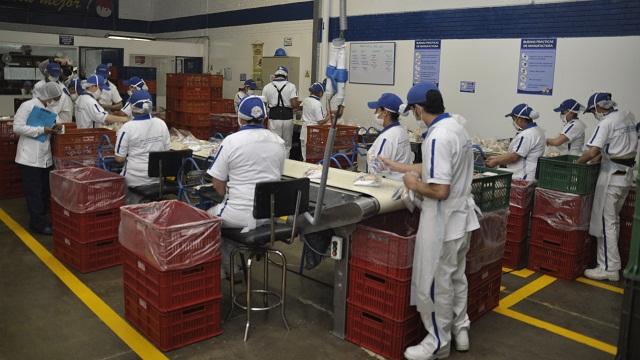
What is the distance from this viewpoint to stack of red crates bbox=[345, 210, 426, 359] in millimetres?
3434

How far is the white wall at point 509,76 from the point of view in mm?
6529

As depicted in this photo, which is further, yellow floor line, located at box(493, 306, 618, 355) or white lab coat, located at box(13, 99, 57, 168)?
white lab coat, located at box(13, 99, 57, 168)

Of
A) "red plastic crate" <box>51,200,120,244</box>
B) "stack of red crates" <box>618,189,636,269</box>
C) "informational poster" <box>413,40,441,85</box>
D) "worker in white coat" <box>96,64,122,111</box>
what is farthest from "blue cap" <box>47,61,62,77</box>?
"stack of red crates" <box>618,189,636,269</box>

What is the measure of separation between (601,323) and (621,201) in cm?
145

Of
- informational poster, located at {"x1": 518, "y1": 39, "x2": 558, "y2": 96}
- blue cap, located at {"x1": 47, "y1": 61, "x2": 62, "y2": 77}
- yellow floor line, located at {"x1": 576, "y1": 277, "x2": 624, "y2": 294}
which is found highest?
informational poster, located at {"x1": 518, "y1": 39, "x2": 558, "y2": 96}

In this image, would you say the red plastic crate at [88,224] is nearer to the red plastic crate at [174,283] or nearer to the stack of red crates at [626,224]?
the red plastic crate at [174,283]

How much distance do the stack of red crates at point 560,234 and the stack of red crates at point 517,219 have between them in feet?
0.30

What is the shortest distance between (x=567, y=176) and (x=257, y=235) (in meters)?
3.03

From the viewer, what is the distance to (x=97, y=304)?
427 centimetres

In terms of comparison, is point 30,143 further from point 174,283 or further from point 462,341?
point 462,341

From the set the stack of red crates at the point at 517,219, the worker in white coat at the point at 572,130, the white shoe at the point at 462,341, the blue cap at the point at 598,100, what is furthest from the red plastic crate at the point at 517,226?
the white shoe at the point at 462,341

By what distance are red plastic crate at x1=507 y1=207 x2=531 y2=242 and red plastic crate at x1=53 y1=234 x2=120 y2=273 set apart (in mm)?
3698

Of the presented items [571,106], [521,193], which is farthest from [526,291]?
[571,106]

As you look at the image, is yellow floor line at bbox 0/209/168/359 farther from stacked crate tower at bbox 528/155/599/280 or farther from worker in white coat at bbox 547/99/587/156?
worker in white coat at bbox 547/99/587/156
